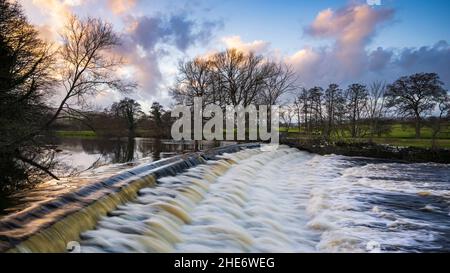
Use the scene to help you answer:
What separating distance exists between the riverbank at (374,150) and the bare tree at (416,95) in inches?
840

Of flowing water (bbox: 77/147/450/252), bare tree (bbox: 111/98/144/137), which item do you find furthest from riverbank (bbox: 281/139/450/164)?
bare tree (bbox: 111/98/144/137)

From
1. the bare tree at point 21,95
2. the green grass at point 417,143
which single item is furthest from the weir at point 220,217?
the green grass at point 417,143

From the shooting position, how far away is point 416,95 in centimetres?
4494

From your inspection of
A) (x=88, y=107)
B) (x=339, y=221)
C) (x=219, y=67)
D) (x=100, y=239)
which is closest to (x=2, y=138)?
(x=88, y=107)

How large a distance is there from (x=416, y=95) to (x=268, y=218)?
44.9m

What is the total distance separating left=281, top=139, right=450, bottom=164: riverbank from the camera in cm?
2228

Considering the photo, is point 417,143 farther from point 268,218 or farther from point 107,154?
point 268,218

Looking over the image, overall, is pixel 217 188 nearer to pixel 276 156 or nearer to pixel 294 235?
pixel 294 235

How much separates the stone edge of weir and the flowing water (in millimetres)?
184

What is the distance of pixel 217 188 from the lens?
859cm

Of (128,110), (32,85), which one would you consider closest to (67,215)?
(32,85)

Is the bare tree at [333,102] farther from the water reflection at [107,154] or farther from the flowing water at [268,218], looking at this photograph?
the flowing water at [268,218]

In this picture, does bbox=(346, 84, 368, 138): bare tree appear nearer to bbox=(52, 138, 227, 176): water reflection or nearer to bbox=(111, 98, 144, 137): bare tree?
bbox=(52, 138, 227, 176): water reflection
